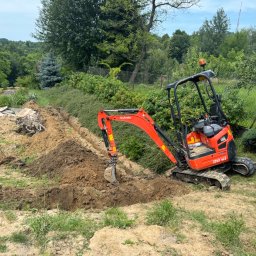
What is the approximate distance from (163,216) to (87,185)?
8.50 feet

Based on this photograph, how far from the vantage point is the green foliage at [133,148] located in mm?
10635

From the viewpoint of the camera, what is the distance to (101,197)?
742 cm

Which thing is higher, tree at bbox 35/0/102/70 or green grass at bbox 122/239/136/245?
tree at bbox 35/0/102/70

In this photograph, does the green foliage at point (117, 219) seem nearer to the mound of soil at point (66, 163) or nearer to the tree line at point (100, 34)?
the mound of soil at point (66, 163)

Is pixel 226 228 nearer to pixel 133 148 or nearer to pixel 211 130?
pixel 211 130

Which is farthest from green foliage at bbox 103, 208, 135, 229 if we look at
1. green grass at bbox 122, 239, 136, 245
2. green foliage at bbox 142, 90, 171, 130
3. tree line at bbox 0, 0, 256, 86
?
tree line at bbox 0, 0, 256, 86

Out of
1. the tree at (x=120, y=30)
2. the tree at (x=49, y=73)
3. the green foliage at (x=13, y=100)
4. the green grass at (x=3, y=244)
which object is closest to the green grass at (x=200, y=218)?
the green grass at (x=3, y=244)

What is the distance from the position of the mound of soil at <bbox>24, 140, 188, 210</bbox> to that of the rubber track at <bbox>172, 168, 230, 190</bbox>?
1.27ft

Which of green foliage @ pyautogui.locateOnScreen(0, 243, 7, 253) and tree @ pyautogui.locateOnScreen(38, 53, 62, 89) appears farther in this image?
tree @ pyautogui.locateOnScreen(38, 53, 62, 89)

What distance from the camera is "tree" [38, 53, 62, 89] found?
31.5 m

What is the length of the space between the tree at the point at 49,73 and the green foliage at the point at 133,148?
2156 centimetres

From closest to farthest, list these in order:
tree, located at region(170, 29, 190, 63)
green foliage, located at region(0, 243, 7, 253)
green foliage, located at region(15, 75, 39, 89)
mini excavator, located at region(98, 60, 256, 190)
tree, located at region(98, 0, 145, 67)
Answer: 1. green foliage, located at region(0, 243, 7, 253)
2. mini excavator, located at region(98, 60, 256, 190)
3. tree, located at region(98, 0, 145, 67)
4. green foliage, located at region(15, 75, 39, 89)
5. tree, located at region(170, 29, 190, 63)

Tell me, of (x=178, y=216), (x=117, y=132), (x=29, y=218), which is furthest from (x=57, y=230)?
(x=117, y=132)

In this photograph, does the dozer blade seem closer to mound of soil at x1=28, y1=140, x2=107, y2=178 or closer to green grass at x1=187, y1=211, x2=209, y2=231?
mound of soil at x1=28, y1=140, x2=107, y2=178
